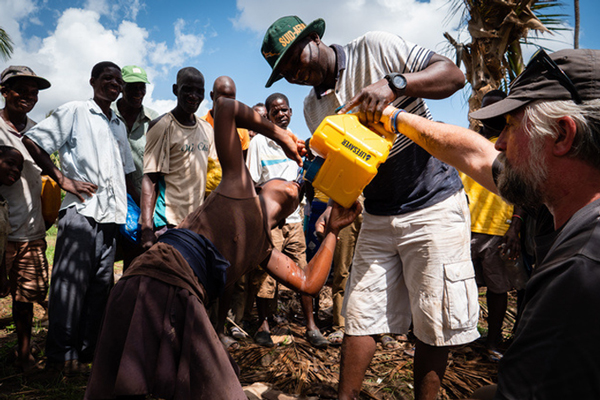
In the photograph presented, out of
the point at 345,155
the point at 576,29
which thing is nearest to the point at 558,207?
the point at 345,155

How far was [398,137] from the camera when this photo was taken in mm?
2301

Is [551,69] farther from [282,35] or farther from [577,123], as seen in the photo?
[282,35]

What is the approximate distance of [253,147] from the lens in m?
4.59

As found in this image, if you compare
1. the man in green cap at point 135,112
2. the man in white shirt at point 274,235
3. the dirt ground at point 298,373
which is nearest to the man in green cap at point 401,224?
Result: the dirt ground at point 298,373

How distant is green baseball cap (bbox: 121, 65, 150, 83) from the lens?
4428 millimetres

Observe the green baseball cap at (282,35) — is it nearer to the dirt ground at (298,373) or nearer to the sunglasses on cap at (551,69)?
the sunglasses on cap at (551,69)

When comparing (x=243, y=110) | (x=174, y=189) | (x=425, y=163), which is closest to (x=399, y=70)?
(x=425, y=163)

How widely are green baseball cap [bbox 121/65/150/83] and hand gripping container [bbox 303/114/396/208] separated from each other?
127 inches

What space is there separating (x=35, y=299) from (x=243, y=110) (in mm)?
2627

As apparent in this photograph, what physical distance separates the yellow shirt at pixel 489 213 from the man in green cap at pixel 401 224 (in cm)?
167

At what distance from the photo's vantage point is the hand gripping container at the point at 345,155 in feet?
6.31

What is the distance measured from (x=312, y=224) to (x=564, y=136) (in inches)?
146

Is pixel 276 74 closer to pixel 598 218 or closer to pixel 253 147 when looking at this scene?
pixel 598 218

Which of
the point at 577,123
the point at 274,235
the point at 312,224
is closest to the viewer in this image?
the point at 577,123
